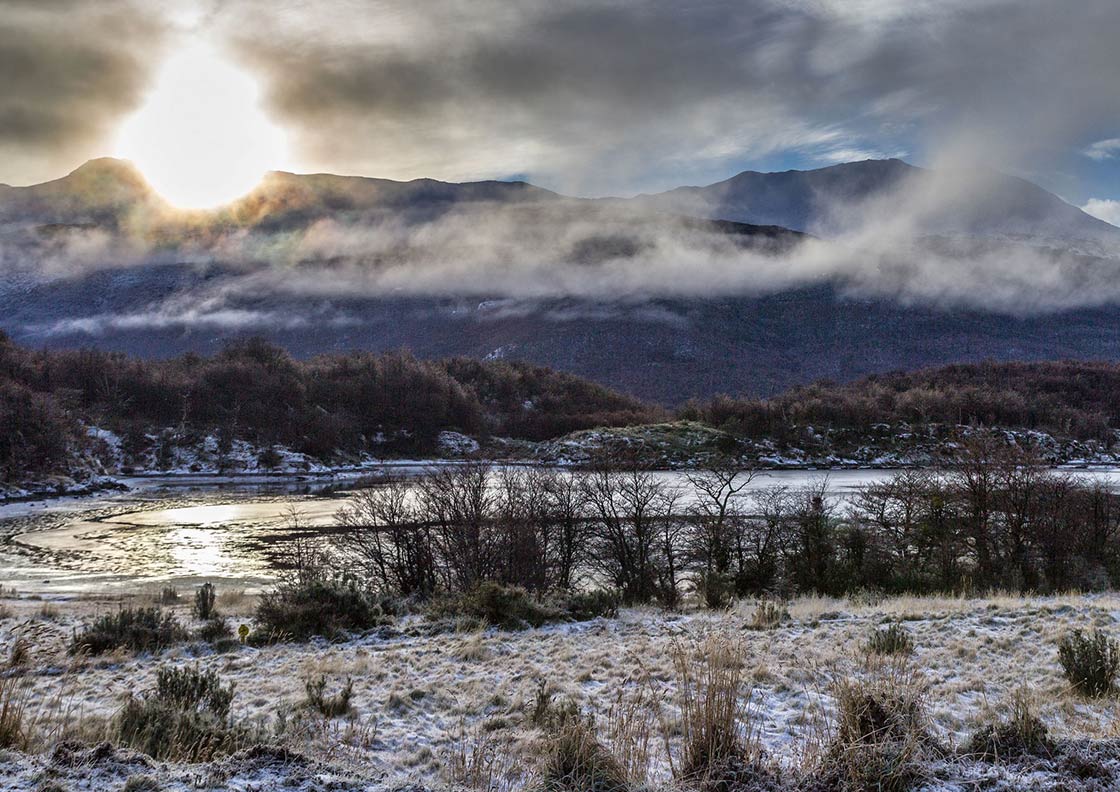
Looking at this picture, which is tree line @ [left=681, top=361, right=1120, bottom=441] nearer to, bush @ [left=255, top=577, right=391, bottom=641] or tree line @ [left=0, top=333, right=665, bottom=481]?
tree line @ [left=0, top=333, right=665, bottom=481]

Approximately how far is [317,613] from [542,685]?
30.9ft

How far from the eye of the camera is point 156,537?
44.2 metres

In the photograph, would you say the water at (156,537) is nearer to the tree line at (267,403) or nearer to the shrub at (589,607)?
the shrub at (589,607)

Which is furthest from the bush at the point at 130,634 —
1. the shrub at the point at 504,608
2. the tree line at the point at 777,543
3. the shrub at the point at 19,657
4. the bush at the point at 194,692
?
the tree line at the point at 777,543

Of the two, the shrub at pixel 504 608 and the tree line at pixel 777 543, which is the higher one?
the shrub at pixel 504 608

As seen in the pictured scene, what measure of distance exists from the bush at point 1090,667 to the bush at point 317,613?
12616 mm

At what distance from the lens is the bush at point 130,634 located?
1334 centimetres

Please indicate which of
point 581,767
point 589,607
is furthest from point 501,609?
point 581,767

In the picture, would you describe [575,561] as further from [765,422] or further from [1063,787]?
[765,422]

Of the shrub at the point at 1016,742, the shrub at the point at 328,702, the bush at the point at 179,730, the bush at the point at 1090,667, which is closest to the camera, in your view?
the shrub at the point at 1016,742

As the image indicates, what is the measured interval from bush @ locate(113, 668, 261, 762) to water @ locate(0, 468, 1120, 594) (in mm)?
23546

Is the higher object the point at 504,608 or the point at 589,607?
the point at 504,608

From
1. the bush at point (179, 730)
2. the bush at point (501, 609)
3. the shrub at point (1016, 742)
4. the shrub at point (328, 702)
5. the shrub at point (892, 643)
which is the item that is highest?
the shrub at point (1016, 742)

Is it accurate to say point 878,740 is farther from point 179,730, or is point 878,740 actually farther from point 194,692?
point 194,692
